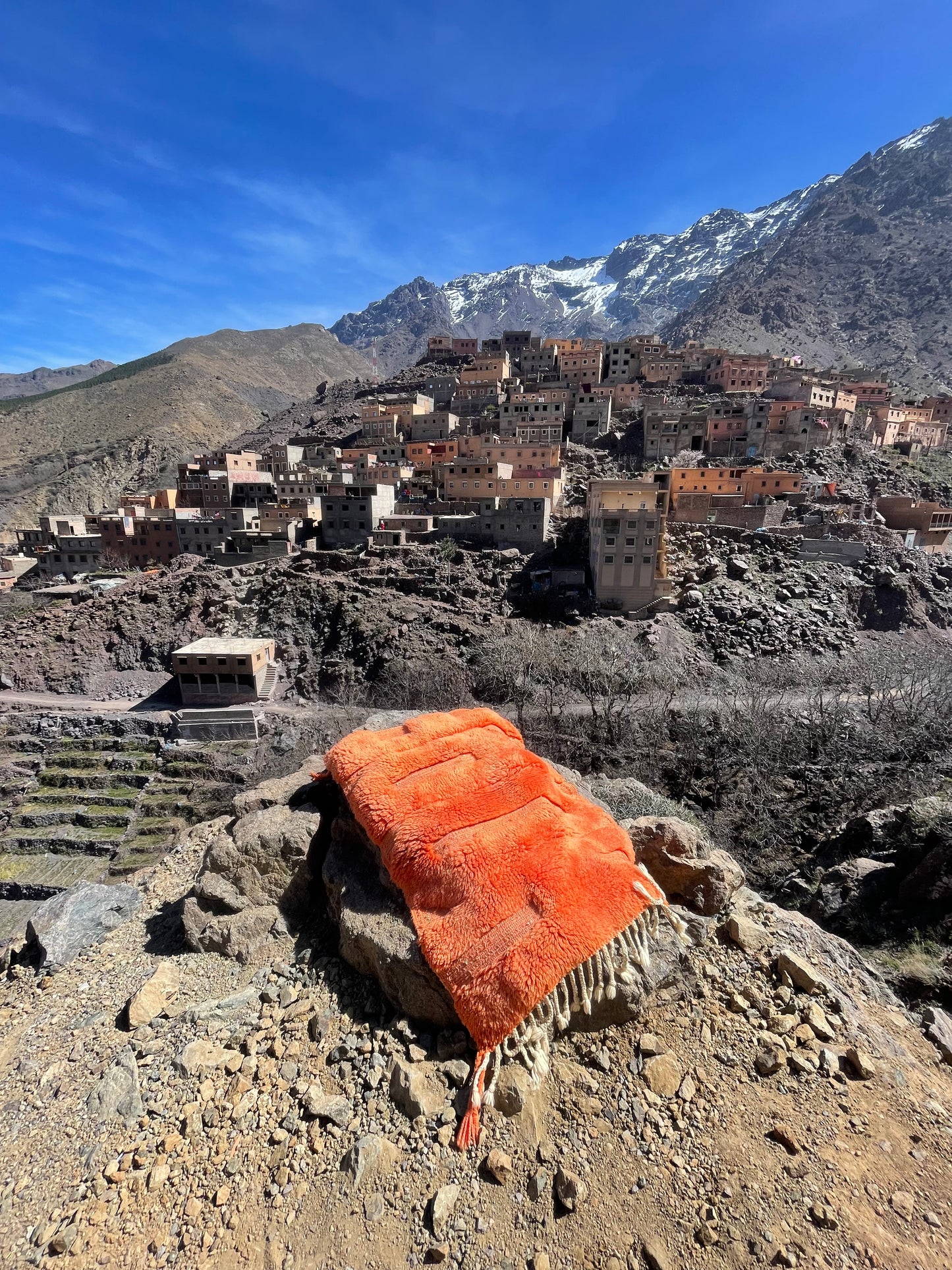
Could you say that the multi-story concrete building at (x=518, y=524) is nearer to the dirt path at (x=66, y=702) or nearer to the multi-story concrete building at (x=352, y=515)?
the multi-story concrete building at (x=352, y=515)

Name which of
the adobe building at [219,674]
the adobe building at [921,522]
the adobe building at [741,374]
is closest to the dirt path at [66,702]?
the adobe building at [219,674]

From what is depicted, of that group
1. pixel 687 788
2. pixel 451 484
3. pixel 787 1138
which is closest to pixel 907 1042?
pixel 787 1138

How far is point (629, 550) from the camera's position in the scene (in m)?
29.0

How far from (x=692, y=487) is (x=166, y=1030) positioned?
38.8 meters

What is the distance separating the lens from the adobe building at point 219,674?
26.2 meters

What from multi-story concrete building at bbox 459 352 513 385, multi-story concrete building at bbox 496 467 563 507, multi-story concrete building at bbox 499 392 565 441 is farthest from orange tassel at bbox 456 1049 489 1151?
multi-story concrete building at bbox 459 352 513 385

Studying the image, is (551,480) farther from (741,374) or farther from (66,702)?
(741,374)

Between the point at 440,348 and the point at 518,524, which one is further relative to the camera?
the point at 440,348

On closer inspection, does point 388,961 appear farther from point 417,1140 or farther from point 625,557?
point 625,557

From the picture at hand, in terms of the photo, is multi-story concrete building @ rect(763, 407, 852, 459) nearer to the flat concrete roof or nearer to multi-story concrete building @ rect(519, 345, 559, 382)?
multi-story concrete building @ rect(519, 345, 559, 382)

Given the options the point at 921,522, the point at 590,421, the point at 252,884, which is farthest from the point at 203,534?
the point at 921,522

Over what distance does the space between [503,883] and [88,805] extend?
75.3 feet

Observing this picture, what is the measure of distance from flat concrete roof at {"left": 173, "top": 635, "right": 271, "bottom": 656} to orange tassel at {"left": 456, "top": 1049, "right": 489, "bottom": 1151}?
25.6 metres

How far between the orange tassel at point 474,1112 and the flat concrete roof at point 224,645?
83.9ft
